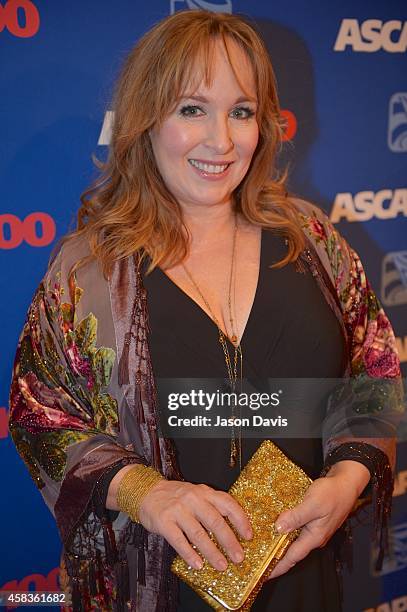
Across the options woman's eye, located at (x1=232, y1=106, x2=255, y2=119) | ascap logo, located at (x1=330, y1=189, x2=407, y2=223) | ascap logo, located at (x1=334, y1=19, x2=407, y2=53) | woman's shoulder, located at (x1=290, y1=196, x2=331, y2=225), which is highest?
ascap logo, located at (x1=334, y1=19, x2=407, y2=53)

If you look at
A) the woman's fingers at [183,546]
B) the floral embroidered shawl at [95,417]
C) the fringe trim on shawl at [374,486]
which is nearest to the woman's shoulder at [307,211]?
the floral embroidered shawl at [95,417]

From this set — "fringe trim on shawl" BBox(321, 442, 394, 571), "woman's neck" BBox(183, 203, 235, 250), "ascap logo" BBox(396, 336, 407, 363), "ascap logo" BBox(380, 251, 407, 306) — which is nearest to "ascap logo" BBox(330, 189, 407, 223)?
"ascap logo" BBox(380, 251, 407, 306)

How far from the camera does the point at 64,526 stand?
53.4 inches

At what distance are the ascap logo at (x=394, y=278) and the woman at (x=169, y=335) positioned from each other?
70 centimetres

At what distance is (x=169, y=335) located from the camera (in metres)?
1.33

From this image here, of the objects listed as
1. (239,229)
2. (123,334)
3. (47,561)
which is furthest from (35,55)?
(47,561)

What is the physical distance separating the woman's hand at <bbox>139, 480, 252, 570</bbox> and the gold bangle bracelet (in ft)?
0.07

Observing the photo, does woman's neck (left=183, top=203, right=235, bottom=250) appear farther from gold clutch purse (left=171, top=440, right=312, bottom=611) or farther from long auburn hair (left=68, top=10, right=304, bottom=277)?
gold clutch purse (left=171, top=440, right=312, bottom=611)

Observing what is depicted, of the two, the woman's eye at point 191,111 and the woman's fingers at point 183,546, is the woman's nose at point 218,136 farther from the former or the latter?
the woman's fingers at point 183,546

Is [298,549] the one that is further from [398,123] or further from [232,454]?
[398,123]

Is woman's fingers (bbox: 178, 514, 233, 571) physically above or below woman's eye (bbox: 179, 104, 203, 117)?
below

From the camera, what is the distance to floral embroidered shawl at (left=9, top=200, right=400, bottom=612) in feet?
4.31

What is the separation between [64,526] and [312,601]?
1.55 feet

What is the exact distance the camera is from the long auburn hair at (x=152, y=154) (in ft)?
4.33
